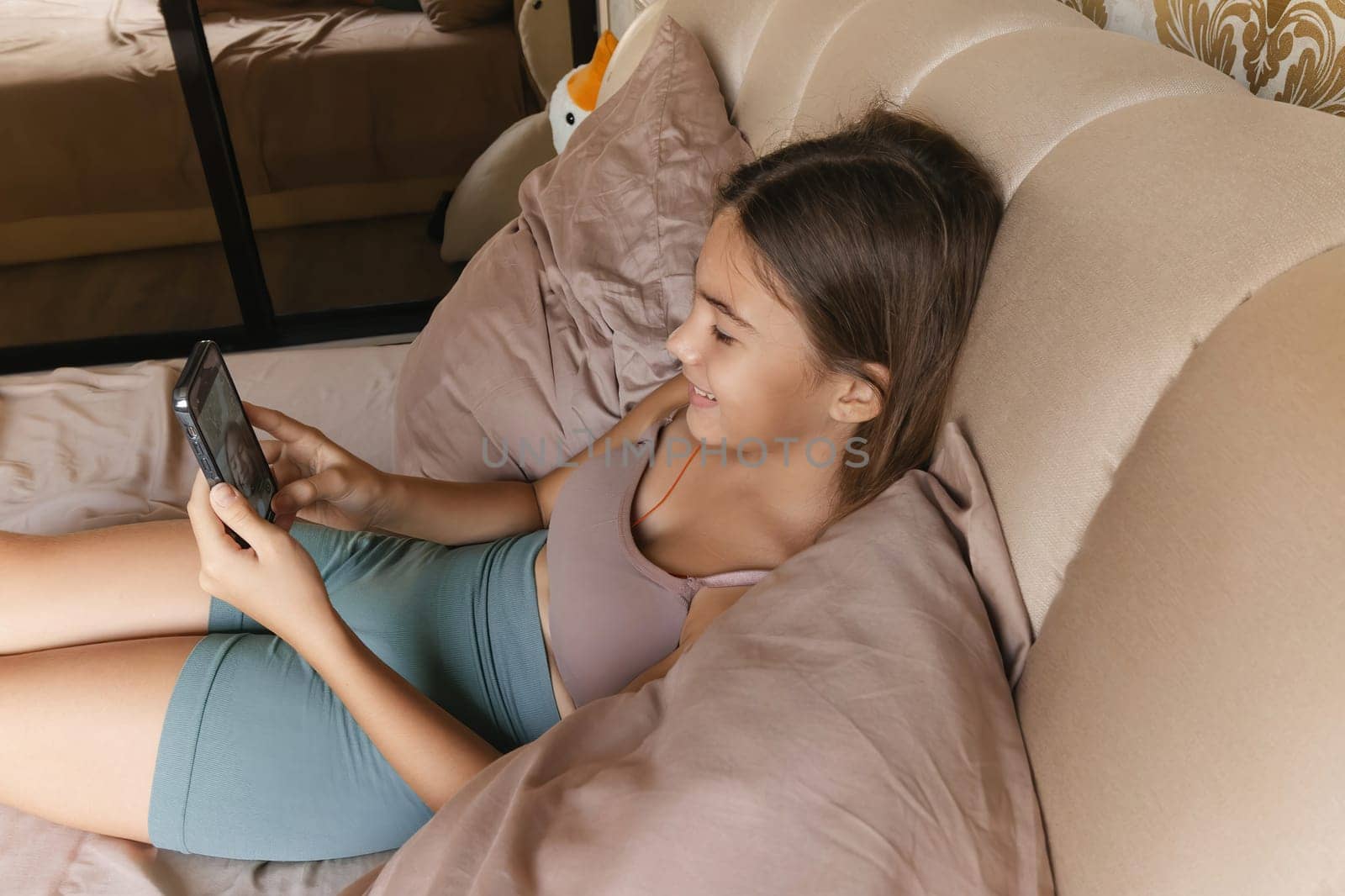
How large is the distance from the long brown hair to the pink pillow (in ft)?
1.05

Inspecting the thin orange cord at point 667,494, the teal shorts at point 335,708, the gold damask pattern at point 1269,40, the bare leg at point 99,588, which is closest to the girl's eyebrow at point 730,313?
the thin orange cord at point 667,494

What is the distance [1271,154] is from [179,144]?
2434 mm

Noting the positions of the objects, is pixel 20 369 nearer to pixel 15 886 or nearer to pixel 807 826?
pixel 15 886

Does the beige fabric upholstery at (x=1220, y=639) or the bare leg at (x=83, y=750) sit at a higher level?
the beige fabric upholstery at (x=1220, y=639)

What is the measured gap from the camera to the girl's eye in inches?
34.1

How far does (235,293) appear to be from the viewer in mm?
2568

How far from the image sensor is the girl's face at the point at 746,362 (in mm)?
841

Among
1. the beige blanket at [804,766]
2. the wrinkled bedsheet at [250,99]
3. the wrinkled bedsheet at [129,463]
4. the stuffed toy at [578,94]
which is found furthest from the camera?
the wrinkled bedsheet at [250,99]

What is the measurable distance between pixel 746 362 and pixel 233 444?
0.45 m

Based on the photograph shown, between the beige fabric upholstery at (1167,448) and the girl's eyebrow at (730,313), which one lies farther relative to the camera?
the girl's eyebrow at (730,313)

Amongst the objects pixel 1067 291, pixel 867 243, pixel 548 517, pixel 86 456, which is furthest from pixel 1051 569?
pixel 86 456

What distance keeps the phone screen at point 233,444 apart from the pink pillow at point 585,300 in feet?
1.28

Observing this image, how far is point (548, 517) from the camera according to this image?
46.5 inches

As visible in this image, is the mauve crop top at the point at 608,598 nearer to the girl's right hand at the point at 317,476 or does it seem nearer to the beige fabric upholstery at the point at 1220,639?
the girl's right hand at the point at 317,476
